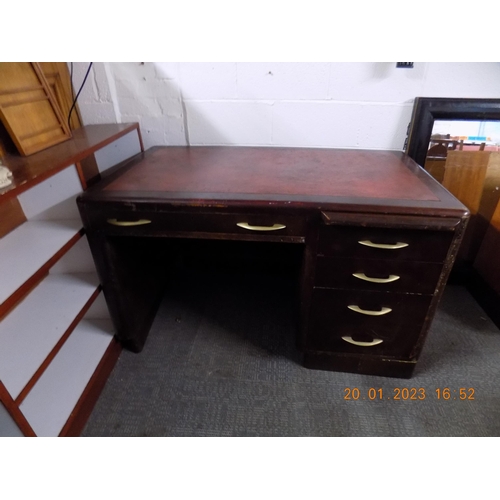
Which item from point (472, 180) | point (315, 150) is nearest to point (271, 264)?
point (315, 150)

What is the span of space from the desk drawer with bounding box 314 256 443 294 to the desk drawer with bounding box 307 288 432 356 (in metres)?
0.03

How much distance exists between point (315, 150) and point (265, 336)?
36.0 inches

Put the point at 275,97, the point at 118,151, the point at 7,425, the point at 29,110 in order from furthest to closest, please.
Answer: the point at 275,97, the point at 118,151, the point at 29,110, the point at 7,425

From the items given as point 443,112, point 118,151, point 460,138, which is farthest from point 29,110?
point 460,138

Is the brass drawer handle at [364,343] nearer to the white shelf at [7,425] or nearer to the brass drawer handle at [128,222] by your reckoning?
the brass drawer handle at [128,222]

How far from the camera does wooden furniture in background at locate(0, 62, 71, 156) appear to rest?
3.58 ft

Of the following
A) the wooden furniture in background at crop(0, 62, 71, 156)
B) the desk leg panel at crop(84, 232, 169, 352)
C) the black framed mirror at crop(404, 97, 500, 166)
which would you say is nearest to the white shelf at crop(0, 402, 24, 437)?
the desk leg panel at crop(84, 232, 169, 352)

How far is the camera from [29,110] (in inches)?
46.1

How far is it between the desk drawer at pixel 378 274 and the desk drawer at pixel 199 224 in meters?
0.16

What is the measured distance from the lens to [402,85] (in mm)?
1464

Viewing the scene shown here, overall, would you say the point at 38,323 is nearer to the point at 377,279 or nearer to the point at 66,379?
the point at 66,379

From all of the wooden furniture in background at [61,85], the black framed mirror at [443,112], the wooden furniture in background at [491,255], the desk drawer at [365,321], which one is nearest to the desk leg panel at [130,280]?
the wooden furniture in background at [61,85]

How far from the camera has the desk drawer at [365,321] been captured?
3.84 ft

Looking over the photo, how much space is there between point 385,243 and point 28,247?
117 cm
